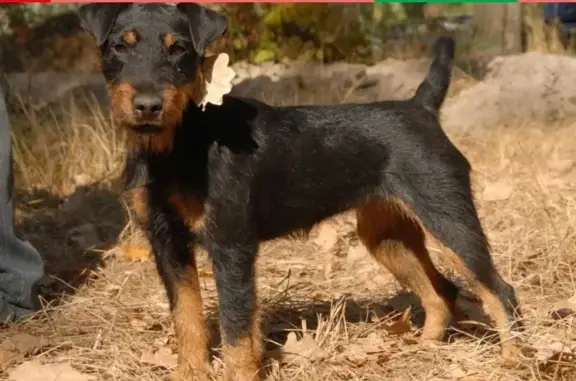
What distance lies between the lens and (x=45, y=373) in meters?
4.92

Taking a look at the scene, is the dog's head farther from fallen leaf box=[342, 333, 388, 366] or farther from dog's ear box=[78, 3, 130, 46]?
fallen leaf box=[342, 333, 388, 366]

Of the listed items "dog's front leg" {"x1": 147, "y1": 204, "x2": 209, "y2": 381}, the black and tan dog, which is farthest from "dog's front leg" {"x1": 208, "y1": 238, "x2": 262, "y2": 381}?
"dog's front leg" {"x1": 147, "y1": 204, "x2": 209, "y2": 381}

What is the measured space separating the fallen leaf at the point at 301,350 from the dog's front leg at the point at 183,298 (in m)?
0.45

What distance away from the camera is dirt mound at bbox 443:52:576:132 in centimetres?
1031

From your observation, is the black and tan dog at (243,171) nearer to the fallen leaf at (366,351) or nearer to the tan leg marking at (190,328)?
the tan leg marking at (190,328)

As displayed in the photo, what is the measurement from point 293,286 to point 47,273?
1.70 meters

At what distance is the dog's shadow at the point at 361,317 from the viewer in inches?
215

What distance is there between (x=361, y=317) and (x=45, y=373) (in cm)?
197

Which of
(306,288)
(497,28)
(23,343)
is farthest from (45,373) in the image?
(497,28)

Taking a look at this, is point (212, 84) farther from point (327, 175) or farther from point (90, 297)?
point (90, 297)

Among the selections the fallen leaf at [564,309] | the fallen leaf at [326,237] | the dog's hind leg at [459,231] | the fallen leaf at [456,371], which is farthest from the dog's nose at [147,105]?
the fallen leaf at [326,237]

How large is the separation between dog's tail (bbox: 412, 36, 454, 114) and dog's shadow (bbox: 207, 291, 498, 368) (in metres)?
1.26

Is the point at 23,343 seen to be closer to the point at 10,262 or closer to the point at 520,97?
the point at 10,262

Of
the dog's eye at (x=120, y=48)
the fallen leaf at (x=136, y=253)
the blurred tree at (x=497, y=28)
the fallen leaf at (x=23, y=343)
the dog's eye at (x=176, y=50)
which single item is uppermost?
the dog's eye at (x=120, y=48)
